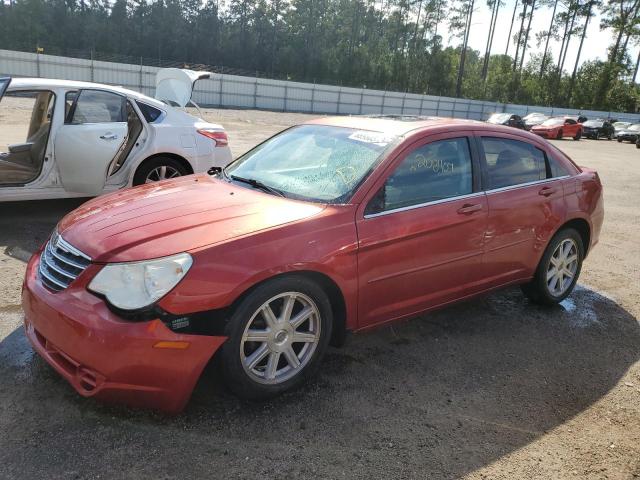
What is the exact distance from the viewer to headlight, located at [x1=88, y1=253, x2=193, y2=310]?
8.27ft

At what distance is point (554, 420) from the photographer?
304 centimetres

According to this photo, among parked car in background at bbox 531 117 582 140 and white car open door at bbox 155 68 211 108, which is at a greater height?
white car open door at bbox 155 68 211 108

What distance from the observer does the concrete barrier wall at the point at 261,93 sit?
3031cm

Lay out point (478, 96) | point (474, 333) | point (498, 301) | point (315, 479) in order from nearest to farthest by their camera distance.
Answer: point (315, 479), point (474, 333), point (498, 301), point (478, 96)

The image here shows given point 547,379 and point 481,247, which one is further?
→ point 481,247

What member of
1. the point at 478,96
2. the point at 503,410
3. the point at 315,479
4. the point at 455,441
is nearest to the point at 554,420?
the point at 503,410

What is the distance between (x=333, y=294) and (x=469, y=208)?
1.25m

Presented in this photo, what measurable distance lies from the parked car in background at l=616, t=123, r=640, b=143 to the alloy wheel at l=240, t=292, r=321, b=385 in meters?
35.5

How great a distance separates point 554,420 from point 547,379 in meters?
0.49

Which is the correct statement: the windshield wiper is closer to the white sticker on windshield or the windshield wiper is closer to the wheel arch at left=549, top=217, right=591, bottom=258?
the white sticker on windshield

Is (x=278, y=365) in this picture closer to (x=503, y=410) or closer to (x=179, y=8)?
(x=503, y=410)

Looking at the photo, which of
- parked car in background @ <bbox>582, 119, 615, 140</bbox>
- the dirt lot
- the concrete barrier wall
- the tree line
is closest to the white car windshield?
the dirt lot

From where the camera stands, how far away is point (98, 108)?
20.0 ft

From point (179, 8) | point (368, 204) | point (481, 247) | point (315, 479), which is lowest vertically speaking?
point (315, 479)
